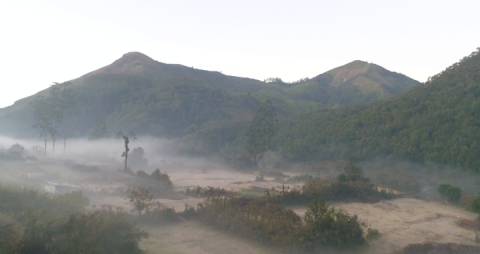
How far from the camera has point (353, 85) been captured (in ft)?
395

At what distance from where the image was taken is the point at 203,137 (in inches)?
3017

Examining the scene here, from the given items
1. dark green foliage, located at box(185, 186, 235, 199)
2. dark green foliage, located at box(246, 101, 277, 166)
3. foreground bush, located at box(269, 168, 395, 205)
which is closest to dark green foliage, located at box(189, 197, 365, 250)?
foreground bush, located at box(269, 168, 395, 205)

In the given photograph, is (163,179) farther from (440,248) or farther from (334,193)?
(440,248)

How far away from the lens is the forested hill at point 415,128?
44906 millimetres

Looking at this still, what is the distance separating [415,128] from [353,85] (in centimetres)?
7112

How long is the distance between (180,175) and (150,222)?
77.9 feet

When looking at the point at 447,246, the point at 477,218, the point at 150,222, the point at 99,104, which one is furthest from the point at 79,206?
the point at 99,104

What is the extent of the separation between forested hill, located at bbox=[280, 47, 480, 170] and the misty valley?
0.53ft

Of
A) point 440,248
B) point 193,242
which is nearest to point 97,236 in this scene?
point 193,242

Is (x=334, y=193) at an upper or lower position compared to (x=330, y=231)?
upper

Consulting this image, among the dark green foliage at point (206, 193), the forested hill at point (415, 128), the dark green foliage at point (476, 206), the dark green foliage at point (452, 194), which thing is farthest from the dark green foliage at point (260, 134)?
the dark green foliage at point (476, 206)

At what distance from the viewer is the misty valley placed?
789 inches

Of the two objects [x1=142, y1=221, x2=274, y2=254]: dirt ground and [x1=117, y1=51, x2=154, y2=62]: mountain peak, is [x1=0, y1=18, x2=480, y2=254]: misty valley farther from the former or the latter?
[x1=117, y1=51, x2=154, y2=62]: mountain peak

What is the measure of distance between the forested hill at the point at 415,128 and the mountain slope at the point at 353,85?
4546 centimetres
